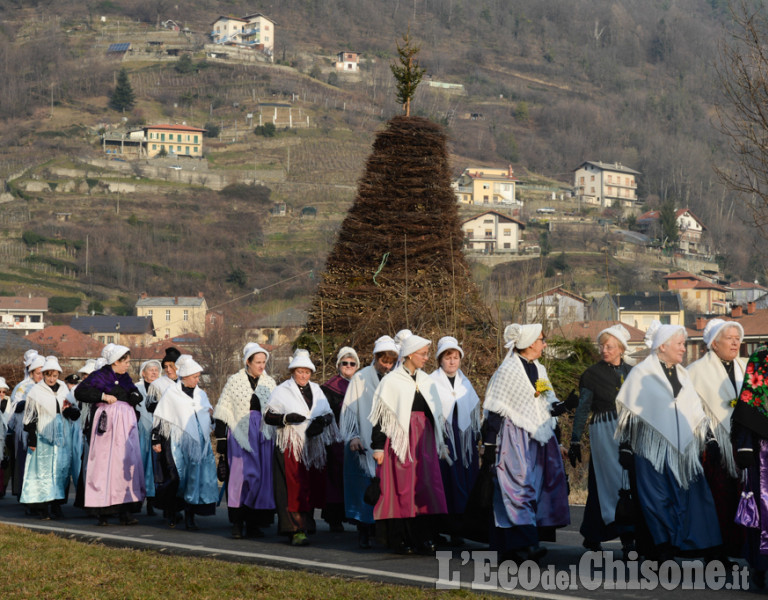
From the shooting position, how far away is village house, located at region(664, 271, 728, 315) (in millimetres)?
140875

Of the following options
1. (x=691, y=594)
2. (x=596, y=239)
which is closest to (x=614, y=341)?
(x=691, y=594)

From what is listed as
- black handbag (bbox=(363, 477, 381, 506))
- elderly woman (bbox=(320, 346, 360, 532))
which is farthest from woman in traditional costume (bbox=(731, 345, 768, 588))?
elderly woman (bbox=(320, 346, 360, 532))

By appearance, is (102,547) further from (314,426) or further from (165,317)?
(165,317)

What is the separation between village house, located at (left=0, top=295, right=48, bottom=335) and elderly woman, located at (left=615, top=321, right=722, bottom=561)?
118m

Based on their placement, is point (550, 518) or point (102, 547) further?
point (102, 547)

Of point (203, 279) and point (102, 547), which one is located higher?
point (203, 279)

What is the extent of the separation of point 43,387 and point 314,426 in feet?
16.4

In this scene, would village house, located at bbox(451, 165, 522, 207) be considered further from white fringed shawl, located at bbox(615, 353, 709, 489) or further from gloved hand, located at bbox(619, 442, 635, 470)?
gloved hand, located at bbox(619, 442, 635, 470)

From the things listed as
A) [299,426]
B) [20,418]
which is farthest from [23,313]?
[299,426]

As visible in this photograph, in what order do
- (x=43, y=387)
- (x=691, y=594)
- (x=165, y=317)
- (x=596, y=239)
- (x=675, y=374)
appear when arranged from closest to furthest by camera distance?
(x=691, y=594), (x=675, y=374), (x=43, y=387), (x=165, y=317), (x=596, y=239)

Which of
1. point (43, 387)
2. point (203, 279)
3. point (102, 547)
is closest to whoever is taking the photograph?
point (102, 547)

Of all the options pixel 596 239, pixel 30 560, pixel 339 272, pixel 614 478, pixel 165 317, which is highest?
pixel 596 239

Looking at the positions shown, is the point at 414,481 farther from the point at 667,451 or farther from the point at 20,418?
the point at 20,418

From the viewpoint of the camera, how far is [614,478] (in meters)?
10.7
